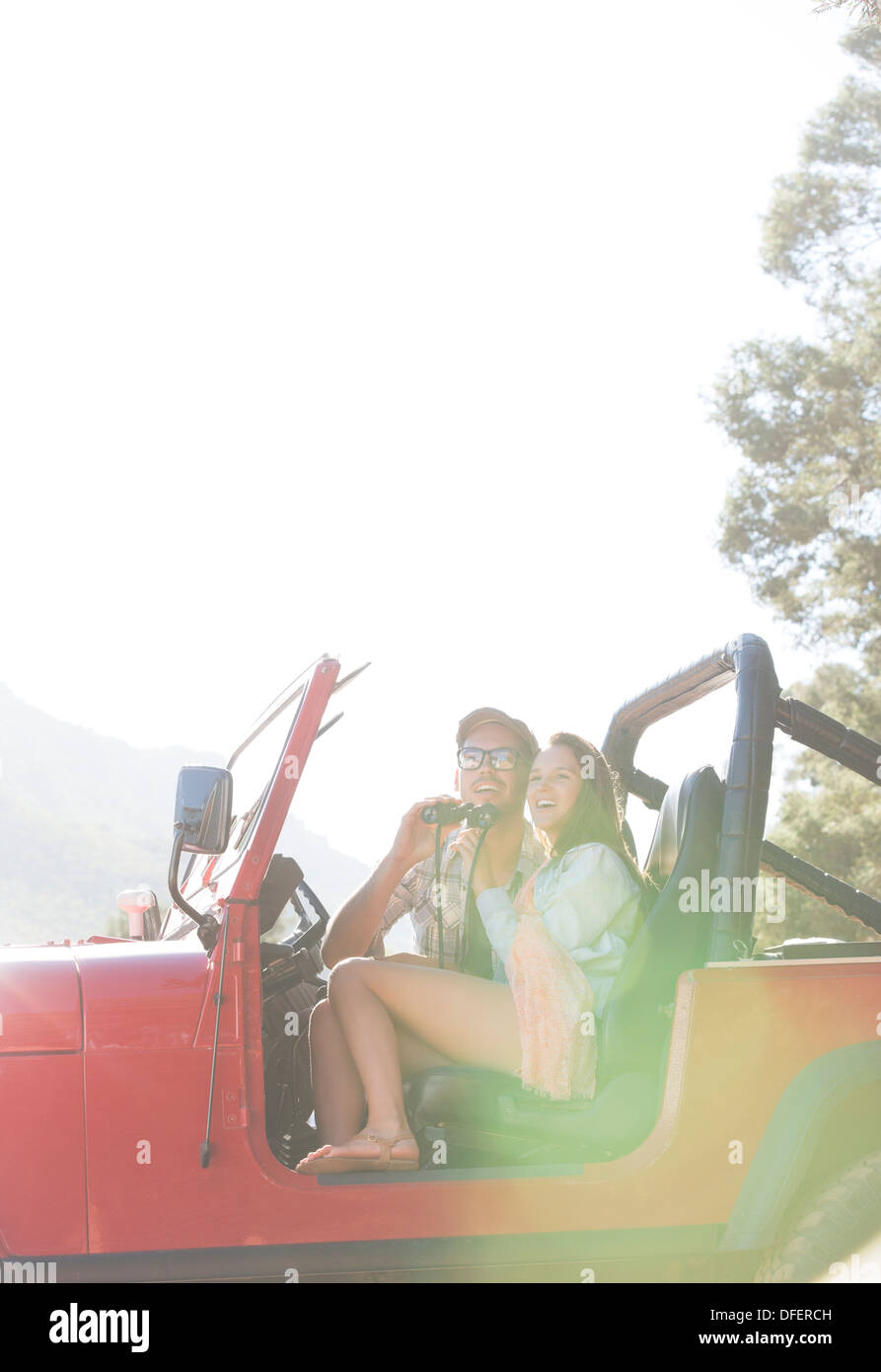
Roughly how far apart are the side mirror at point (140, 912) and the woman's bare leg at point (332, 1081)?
121 cm

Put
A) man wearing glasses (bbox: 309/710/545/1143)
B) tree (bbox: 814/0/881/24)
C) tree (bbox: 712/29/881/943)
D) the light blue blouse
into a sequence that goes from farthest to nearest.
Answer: tree (bbox: 712/29/881/943) < tree (bbox: 814/0/881/24) < the light blue blouse < man wearing glasses (bbox: 309/710/545/1143)

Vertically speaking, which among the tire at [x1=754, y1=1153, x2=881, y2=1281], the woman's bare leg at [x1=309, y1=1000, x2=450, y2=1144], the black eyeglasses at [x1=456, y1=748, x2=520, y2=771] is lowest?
the tire at [x1=754, y1=1153, x2=881, y2=1281]

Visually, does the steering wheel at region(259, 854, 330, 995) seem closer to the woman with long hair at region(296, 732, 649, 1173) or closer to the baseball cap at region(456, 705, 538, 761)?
the woman with long hair at region(296, 732, 649, 1173)

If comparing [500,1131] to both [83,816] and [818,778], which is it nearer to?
[818,778]

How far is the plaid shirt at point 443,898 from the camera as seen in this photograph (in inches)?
165

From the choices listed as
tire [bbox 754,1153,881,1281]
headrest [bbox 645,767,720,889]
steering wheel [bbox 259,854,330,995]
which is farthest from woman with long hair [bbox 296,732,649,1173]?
tire [bbox 754,1153,881,1281]

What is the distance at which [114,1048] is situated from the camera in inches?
126

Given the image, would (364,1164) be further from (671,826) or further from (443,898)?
(671,826)

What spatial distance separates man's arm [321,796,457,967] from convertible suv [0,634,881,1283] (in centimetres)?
21

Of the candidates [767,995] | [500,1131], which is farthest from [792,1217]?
[500,1131]

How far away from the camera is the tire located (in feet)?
10.9

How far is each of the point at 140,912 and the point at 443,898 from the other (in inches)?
43.4

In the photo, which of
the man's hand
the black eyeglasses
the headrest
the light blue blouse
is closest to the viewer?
the light blue blouse

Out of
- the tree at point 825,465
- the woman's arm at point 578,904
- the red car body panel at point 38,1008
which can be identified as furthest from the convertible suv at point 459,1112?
the tree at point 825,465
